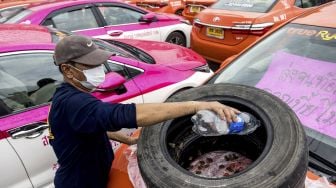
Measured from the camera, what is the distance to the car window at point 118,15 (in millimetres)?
6383

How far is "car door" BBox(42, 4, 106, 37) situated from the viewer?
230 inches

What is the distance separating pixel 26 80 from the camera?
127 inches

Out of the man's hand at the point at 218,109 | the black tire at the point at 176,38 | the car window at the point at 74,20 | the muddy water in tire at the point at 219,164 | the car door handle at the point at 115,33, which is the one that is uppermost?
the man's hand at the point at 218,109

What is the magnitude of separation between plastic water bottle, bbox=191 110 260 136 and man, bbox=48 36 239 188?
0.03 metres

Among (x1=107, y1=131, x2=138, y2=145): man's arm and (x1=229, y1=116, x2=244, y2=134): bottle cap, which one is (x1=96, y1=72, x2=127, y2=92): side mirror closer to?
(x1=107, y1=131, x2=138, y2=145): man's arm

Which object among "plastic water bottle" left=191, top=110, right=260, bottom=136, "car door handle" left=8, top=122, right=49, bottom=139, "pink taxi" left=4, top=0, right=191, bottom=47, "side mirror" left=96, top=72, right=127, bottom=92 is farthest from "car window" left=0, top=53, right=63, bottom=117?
"pink taxi" left=4, top=0, right=191, bottom=47

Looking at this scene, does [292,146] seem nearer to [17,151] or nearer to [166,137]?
[166,137]

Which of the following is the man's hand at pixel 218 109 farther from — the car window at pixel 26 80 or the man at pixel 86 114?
the car window at pixel 26 80

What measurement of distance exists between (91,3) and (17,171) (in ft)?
12.7

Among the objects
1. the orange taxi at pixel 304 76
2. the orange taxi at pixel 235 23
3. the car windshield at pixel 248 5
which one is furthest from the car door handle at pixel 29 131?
the car windshield at pixel 248 5

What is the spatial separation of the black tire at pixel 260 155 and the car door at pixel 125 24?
173 inches

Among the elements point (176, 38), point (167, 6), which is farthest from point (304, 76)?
point (167, 6)

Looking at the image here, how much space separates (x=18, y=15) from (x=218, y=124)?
5176mm

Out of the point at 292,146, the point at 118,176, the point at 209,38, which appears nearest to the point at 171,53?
the point at 209,38
